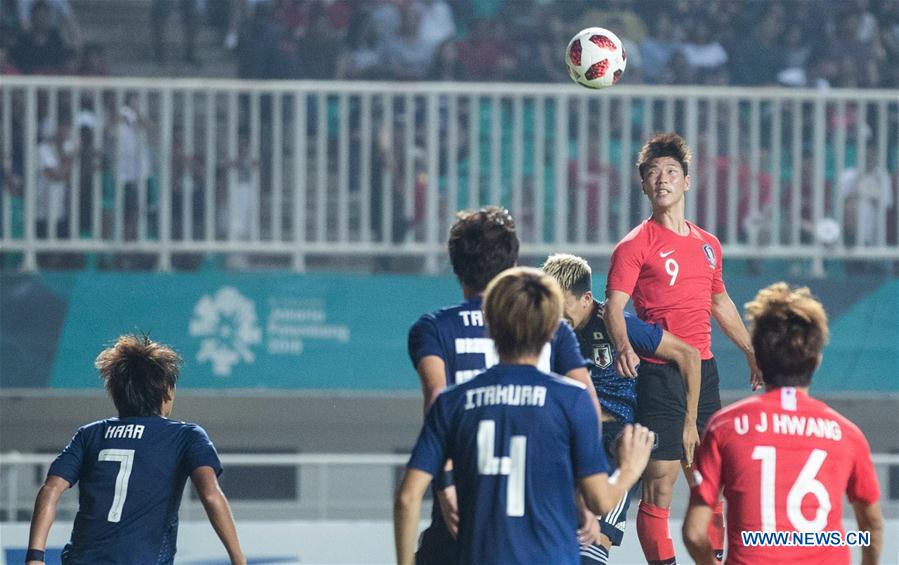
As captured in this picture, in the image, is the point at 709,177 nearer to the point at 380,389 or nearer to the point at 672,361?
the point at 380,389

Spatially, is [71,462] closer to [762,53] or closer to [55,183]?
[55,183]

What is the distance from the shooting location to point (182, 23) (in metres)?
14.8

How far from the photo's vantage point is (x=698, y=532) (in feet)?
14.0

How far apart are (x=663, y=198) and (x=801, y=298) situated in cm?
248

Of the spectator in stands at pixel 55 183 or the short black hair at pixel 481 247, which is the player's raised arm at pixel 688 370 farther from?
the spectator in stands at pixel 55 183

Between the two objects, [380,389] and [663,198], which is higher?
[663,198]

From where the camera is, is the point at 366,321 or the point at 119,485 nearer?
the point at 119,485

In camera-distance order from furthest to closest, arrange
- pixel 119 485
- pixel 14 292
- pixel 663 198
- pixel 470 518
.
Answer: pixel 14 292
pixel 663 198
pixel 119 485
pixel 470 518

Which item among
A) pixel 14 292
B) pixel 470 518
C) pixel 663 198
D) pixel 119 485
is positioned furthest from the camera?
pixel 14 292

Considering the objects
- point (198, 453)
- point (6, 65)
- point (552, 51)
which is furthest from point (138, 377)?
point (552, 51)

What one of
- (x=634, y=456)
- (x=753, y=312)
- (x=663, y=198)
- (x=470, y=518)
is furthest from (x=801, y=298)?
(x=663, y=198)

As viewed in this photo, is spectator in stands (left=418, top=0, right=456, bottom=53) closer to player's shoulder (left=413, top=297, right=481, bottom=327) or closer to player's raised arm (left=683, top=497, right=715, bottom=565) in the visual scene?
player's shoulder (left=413, top=297, right=481, bottom=327)

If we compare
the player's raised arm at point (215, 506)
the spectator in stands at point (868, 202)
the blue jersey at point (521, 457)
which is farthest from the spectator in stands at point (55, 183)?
the blue jersey at point (521, 457)

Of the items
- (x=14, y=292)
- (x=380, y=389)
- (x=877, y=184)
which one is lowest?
(x=380, y=389)
